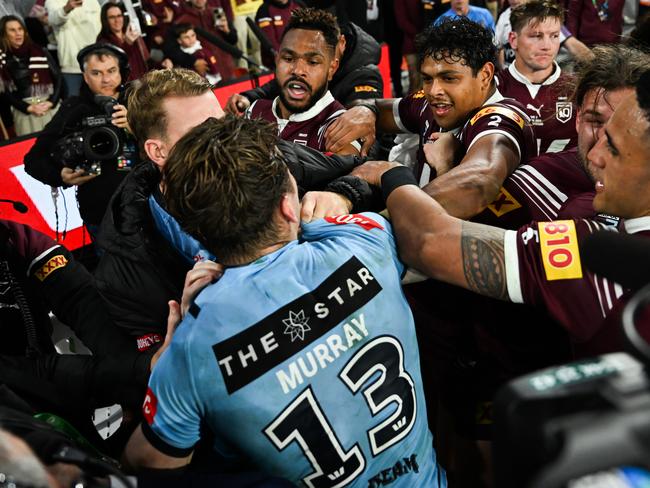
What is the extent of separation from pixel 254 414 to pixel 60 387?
1.00 meters

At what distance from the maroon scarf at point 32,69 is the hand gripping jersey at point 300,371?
20.7 ft

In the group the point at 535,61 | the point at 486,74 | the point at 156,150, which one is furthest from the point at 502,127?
the point at 535,61

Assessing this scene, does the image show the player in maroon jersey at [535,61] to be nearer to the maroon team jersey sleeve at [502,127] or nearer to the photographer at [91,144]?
the maroon team jersey sleeve at [502,127]

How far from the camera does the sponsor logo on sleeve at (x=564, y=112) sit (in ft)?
12.1

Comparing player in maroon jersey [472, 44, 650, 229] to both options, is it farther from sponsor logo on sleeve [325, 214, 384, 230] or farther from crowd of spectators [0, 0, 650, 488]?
sponsor logo on sleeve [325, 214, 384, 230]

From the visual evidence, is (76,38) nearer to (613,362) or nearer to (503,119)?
(503,119)

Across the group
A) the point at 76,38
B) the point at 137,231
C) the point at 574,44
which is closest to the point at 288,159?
the point at 137,231

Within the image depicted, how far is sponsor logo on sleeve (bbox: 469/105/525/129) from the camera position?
249 cm

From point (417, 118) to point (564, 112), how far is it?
1.05 meters

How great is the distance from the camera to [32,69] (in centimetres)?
675

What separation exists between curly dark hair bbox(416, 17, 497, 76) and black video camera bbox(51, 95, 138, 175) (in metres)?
1.74

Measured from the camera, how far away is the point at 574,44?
5.60m

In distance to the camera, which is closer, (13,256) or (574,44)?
(13,256)

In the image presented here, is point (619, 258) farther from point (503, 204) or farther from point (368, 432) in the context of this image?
point (503, 204)
